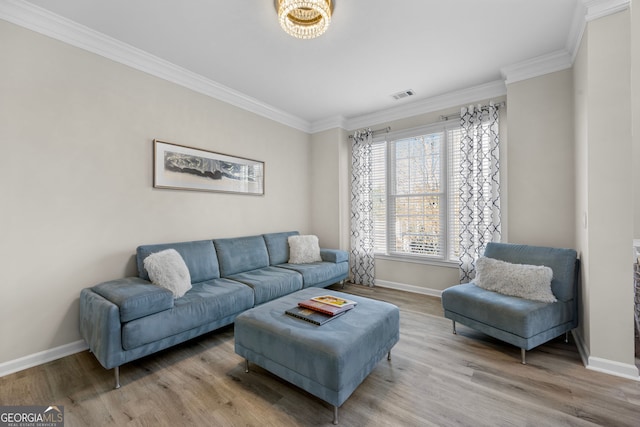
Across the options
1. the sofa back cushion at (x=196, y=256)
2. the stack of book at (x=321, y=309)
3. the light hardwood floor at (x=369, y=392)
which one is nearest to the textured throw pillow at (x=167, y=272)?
the sofa back cushion at (x=196, y=256)

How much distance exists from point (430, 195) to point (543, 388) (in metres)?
2.61

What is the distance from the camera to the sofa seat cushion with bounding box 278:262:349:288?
3.55m

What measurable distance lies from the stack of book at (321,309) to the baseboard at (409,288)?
2.19 meters

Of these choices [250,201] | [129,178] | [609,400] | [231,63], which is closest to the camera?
[609,400]

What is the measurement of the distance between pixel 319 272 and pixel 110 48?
3282 mm

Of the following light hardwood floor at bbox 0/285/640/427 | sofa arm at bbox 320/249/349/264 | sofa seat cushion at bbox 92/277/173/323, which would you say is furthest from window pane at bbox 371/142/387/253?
sofa seat cushion at bbox 92/277/173/323

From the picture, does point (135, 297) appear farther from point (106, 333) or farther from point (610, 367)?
point (610, 367)

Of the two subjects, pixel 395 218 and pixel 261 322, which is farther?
pixel 395 218

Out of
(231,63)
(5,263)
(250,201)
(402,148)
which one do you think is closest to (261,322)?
(5,263)

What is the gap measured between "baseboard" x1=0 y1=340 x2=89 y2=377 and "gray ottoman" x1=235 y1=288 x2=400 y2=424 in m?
1.54

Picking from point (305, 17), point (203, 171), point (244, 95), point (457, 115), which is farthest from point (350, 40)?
point (203, 171)

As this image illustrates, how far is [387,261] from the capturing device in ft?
14.7

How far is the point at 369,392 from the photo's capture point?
190 cm

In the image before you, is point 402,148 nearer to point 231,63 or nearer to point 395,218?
point 395,218
